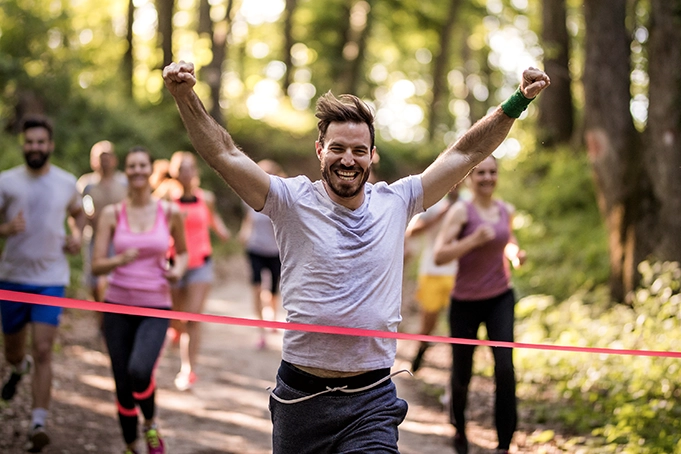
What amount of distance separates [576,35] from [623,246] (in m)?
18.5

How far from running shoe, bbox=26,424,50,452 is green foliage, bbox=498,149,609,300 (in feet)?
24.3

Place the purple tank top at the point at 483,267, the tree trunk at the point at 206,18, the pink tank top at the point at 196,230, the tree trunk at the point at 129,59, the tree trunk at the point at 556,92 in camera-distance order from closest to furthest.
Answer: the purple tank top at the point at 483,267
the pink tank top at the point at 196,230
the tree trunk at the point at 556,92
the tree trunk at the point at 129,59
the tree trunk at the point at 206,18

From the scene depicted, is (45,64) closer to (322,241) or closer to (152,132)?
(152,132)

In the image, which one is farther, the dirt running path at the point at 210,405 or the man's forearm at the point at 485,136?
the dirt running path at the point at 210,405

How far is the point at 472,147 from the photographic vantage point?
13.5 feet

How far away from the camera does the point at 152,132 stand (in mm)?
23641

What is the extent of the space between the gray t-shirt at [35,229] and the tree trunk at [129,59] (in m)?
18.9

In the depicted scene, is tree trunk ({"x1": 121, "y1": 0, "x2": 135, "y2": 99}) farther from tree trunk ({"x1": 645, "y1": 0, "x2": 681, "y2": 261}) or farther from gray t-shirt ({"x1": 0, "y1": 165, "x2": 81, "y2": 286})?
gray t-shirt ({"x1": 0, "y1": 165, "x2": 81, "y2": 286})

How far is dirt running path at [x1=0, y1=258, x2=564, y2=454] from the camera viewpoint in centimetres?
718

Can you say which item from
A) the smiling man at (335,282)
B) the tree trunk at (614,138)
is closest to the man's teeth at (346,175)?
the smiling man at (335,282)

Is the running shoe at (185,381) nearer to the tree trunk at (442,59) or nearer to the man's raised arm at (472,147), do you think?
the man's raised arm at (472,147)

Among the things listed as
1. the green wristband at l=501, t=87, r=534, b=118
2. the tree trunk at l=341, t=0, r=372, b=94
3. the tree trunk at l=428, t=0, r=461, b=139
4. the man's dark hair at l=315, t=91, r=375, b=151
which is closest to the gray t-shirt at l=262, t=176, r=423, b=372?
the man's dark hair at l=315, t=91, r=375, b=151

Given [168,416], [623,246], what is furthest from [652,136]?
[168,416]

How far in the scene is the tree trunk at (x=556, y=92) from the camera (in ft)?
61.5
